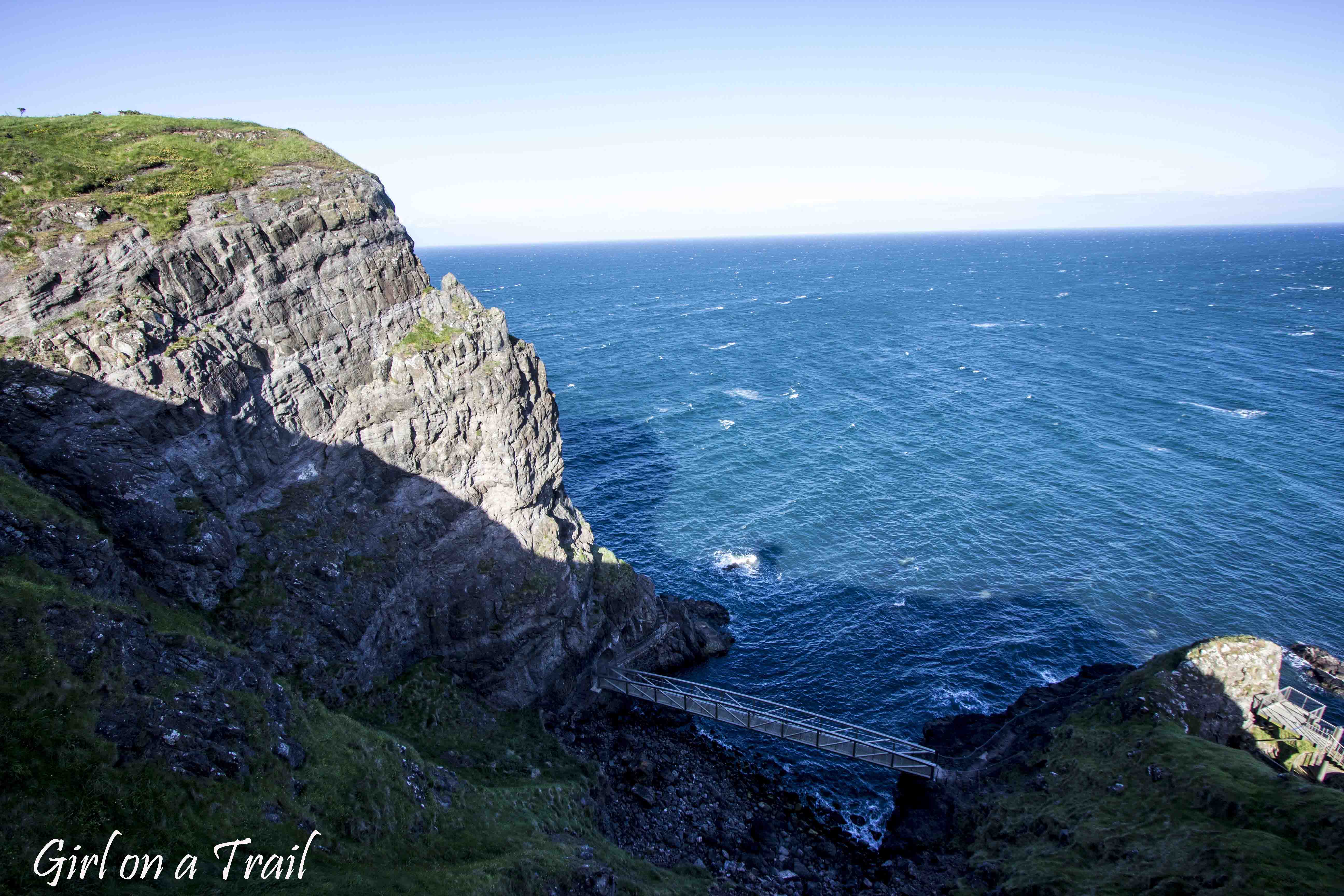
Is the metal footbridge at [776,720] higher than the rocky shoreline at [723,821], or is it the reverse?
the metal footbridge at [776,720]

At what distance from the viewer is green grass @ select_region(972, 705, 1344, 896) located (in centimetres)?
2920

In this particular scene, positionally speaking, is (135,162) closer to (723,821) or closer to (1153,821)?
(723,821)

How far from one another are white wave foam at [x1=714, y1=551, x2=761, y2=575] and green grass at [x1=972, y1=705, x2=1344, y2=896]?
98.5 ft

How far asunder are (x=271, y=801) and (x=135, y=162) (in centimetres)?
3497

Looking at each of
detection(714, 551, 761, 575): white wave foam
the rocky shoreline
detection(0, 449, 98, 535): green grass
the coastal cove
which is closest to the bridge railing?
the coastal cove

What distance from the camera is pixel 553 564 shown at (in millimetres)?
49188

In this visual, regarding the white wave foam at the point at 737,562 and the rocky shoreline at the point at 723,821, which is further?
the white wave foam at the point at 737,562

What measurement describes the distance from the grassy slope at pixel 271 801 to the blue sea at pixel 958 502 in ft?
67.8

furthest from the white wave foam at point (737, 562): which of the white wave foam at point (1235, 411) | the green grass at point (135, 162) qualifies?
the white wave foam at point (1235, 411)

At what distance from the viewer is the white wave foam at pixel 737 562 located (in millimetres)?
67562

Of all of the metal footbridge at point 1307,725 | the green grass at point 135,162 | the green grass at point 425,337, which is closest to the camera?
the green grass at point 135,162

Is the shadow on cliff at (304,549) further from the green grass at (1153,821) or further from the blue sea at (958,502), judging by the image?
the green grass at (1153,821)

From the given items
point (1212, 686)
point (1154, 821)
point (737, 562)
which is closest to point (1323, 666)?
point (1212, 686)

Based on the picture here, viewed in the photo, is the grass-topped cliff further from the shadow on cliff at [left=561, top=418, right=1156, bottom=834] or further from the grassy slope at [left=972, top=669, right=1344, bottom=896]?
the shadow on cliff at [left=561, top=418, right=1156, bottom=834]
